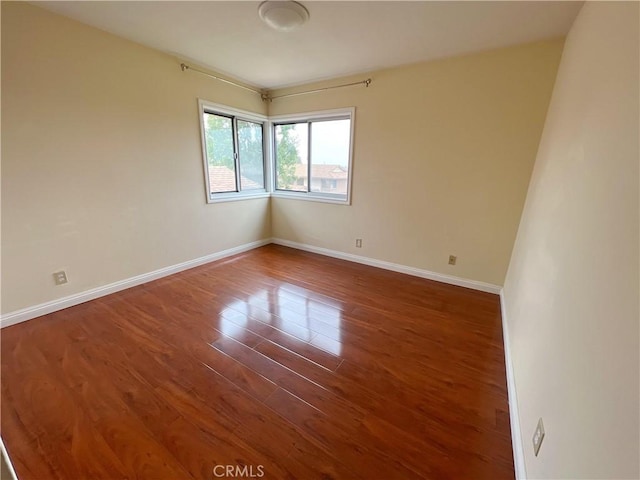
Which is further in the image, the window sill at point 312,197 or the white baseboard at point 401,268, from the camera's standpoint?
the window sill at point 312,197

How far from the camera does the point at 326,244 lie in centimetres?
397

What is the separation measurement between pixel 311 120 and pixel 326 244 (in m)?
1.78

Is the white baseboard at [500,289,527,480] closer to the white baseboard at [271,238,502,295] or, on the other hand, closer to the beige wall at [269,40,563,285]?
the white baseboard at [271,238,502,295]

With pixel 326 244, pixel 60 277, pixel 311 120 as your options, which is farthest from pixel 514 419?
pixel 311 120

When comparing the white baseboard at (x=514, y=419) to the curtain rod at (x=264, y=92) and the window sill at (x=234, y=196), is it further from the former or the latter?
the window sill at (x=234, y=196)

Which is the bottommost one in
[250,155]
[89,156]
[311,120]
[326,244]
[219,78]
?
[326,244]

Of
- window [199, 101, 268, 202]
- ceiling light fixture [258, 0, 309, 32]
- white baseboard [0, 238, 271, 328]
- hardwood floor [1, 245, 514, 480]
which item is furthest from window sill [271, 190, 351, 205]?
ceiling light fixture [258, 0, 309, 32]

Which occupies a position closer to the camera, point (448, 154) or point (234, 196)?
point (448, 154)

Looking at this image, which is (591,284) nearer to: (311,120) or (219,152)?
(311,120)

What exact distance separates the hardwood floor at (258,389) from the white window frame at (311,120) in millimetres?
1636

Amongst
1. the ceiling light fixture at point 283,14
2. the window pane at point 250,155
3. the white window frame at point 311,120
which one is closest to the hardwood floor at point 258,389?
the white window frame at point 311,120

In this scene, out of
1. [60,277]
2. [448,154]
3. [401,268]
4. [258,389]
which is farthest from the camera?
[401,268]

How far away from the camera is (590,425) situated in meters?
0.70

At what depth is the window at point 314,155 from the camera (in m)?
3.57
